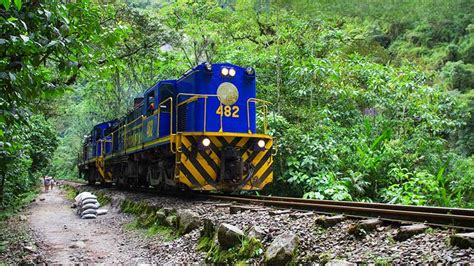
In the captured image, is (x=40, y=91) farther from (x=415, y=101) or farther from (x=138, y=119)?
(x=415, y=101)

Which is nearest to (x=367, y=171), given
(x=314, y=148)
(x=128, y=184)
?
(x=314, y=148)

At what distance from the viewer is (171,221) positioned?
21.9 feet

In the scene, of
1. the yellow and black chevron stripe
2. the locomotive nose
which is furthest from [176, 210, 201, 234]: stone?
the locomotive nose

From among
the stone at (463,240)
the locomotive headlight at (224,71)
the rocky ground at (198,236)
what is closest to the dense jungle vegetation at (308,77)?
the rocky ground at (198,236)

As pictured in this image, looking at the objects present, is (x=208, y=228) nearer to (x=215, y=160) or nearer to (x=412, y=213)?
(x=412, y=213)

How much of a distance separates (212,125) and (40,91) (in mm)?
5258

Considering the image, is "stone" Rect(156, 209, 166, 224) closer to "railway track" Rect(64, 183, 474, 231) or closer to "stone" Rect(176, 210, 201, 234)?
"stone" Rect(176, 210, 201, 234)

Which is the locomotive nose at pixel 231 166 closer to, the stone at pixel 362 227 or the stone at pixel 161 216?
the stone at pixel 161 216

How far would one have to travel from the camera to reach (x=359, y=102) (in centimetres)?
1348

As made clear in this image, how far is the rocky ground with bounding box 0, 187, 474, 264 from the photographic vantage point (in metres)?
3.20

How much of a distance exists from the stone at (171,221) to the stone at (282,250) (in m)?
3.05

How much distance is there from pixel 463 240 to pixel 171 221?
4.62m

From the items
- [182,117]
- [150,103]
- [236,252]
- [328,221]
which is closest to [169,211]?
[182,117]

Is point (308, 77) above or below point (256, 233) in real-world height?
above
